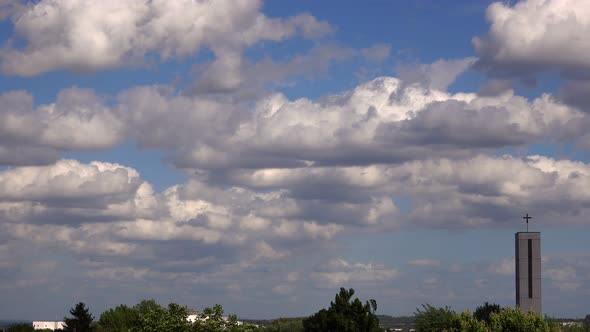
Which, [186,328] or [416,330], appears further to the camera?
[416,330]

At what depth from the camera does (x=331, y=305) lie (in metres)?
92.4

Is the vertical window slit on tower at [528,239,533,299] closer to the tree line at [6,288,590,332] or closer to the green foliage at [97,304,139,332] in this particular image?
the tree line at [6,288,590,332]

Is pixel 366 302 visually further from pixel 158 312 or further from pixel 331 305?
pixel 158 312

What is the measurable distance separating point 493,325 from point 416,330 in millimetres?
43937

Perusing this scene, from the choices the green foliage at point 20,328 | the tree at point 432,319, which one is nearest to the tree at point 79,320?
the green foliage at point 20,328

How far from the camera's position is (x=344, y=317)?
90.2 m

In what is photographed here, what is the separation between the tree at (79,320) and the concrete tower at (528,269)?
320 feet

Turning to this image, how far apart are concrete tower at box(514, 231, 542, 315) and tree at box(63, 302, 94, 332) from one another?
320 feet

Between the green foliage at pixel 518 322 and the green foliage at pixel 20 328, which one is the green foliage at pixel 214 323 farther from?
the green foliage at pixel 20 328

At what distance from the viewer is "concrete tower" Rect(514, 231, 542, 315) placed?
301 feet

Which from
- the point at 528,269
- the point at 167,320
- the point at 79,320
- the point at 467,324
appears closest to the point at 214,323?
the point at 167,320

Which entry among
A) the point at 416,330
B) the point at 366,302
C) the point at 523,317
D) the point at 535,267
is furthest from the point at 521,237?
the point at 416,330

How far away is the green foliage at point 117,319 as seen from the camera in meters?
185

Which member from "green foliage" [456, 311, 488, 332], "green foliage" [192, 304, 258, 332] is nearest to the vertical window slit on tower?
"green foliage" [456, 311, 488, 332]
